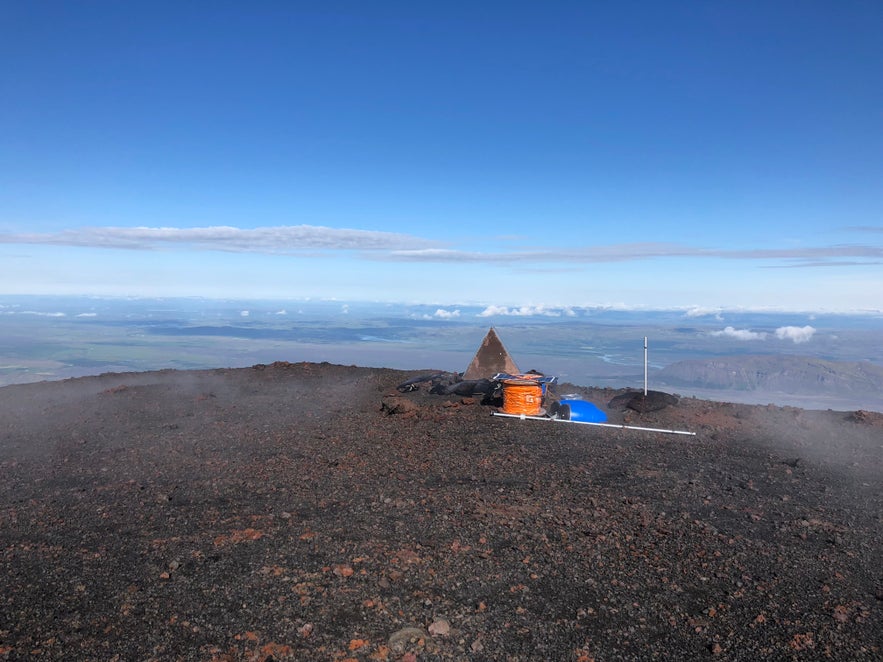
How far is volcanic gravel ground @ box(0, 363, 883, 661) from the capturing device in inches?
151

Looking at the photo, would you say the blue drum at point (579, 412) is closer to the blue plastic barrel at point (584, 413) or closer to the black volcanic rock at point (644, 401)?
the blue plastic barrel at point (584, 413)

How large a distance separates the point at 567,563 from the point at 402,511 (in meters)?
1.85

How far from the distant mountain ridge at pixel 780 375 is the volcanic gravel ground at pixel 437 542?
73.0 m

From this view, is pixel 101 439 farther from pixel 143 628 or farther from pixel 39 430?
pixel 143 628

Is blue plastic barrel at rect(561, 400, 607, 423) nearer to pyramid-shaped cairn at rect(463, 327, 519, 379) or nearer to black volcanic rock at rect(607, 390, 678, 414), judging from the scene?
→ black volcanic rock at rect(607, 390, 678, 414)

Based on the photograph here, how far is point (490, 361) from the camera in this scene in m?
14.1

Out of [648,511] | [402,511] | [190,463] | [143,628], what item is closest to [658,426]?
[648,511]

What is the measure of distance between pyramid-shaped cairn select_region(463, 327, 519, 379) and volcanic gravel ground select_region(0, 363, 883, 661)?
3.93 meters

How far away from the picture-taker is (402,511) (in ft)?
19.9

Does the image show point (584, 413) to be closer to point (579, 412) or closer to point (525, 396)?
point (579, 412)

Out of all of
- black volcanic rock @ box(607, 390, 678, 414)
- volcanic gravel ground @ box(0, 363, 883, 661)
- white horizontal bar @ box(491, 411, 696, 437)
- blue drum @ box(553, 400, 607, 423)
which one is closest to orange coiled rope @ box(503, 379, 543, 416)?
white horizontal bar @ box(491, 411, 696, 437)

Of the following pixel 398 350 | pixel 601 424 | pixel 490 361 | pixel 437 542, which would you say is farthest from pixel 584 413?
pixel 398 350

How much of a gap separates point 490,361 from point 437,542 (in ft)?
29.6

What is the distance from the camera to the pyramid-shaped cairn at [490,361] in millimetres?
14062
